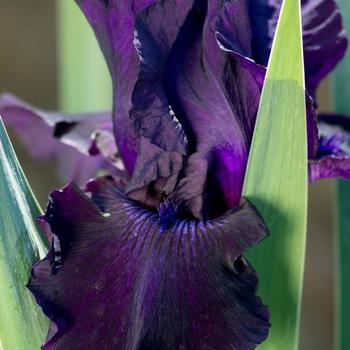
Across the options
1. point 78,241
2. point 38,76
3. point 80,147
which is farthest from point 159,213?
point 38,76

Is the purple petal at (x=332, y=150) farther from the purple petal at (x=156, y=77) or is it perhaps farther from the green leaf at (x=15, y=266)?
the green leaf at (x=15, y=266)

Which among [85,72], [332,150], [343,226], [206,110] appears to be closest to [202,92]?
[206,110]

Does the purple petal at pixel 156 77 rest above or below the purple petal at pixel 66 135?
above

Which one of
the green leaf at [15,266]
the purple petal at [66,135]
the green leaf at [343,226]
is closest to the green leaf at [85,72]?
the purple petal at [66,135]

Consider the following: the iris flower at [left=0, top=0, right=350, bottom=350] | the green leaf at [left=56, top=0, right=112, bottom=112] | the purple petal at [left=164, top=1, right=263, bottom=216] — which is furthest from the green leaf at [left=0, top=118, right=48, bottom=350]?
the green leaf at [left=56, top=0, right=112, bottom=112]

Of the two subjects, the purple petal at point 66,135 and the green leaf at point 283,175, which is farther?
the purple petal at point 66,135

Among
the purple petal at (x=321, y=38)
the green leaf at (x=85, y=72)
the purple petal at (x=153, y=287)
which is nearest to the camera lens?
the purple petal at (x=153, y=287)

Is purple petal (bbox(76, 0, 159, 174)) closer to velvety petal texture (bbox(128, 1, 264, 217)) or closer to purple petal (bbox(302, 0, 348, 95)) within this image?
velvety petal texture (bbox(128, 1, 264, 217))

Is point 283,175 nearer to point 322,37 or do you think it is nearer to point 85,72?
point 322,37
